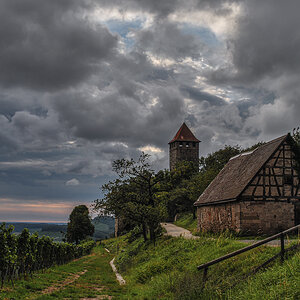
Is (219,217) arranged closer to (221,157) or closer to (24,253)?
(24,253)

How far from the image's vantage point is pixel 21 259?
18469mm

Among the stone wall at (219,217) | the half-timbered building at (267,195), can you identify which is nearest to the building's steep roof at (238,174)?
the half-timbered building at (267,195)

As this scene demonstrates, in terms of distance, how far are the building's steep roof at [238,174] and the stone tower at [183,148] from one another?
52.8 metres

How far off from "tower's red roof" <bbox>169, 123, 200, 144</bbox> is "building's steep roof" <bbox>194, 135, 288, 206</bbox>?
54.2 m

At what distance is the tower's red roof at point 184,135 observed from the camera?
86562 mm

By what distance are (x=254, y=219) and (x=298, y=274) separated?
14.8 meters

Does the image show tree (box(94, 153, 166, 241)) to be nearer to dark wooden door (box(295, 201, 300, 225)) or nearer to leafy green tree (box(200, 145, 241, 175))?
dark wooden door (box(295, 201, 300, 225))

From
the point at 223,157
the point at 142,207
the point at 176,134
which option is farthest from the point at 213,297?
the point at 176,134

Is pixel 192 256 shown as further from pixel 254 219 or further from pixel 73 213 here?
pixel 73 213

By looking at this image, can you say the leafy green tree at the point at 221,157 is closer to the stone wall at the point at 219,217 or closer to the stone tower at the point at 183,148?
the stone tower at the point at 183,148

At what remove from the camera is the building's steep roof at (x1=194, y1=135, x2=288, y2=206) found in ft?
78.2

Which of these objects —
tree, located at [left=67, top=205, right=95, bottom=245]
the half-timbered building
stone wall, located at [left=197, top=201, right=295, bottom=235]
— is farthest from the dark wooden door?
tree, located at [left=67, top=205, right=95, bottom=245]

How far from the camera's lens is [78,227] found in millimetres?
65375

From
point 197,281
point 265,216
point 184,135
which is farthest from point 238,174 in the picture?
point 184,135
